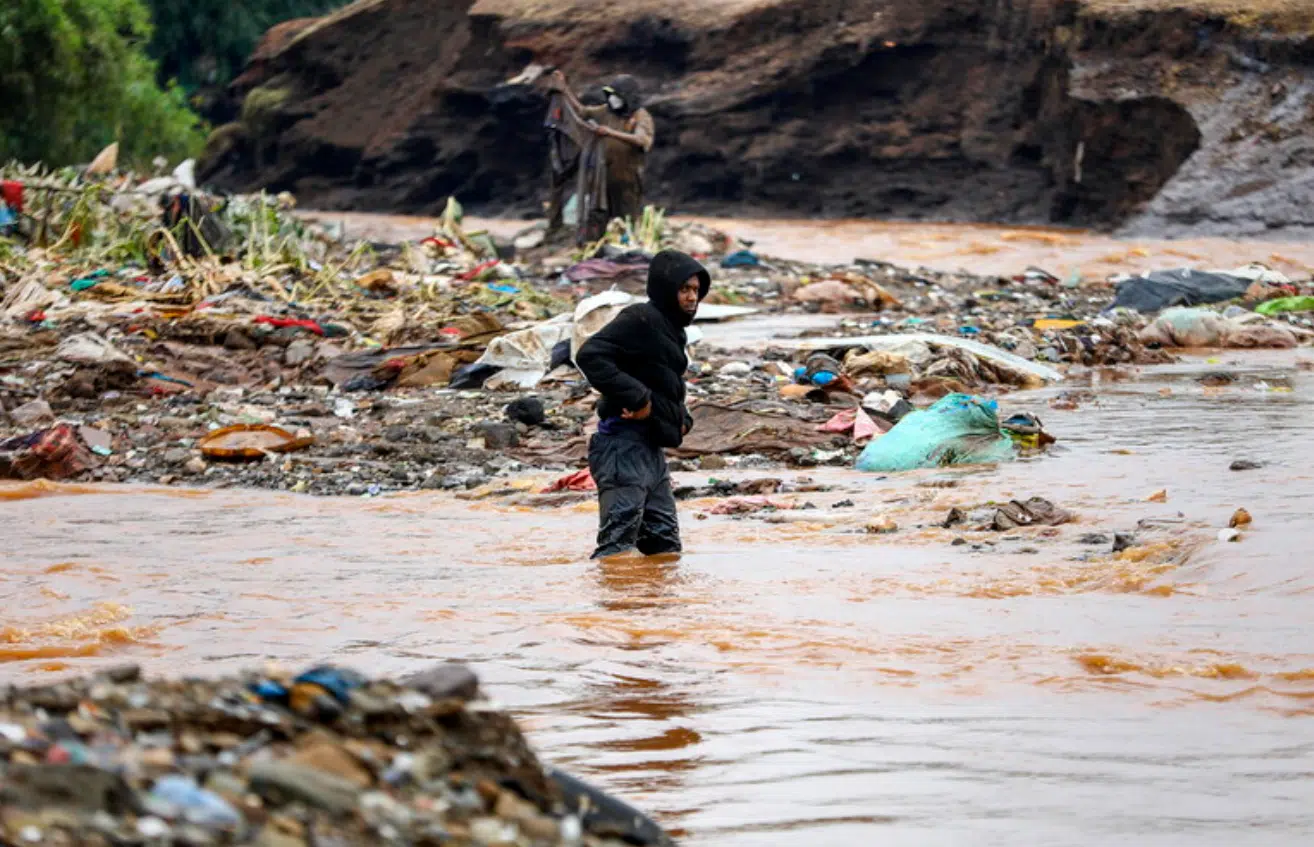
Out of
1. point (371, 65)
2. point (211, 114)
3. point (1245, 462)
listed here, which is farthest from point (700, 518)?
point (211, 114)

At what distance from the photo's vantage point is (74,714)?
220 cm

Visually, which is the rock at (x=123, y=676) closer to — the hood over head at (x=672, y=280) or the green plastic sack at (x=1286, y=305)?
the hood over head at (x=672, y=280)

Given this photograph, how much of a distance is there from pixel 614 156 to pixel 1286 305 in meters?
7.82

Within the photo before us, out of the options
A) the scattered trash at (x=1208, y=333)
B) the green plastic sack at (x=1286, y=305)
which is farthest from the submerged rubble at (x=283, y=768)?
the green plastic sack at (x=1286, y=305)

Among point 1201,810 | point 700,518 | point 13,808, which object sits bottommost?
point 700,518

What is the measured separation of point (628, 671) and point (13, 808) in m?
2.79

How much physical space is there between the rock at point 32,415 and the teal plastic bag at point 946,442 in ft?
16.2

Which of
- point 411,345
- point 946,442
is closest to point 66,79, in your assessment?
point 411,345

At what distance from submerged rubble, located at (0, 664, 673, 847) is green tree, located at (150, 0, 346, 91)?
4131 centimetres

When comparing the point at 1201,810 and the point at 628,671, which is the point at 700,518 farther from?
the point at 1201,810

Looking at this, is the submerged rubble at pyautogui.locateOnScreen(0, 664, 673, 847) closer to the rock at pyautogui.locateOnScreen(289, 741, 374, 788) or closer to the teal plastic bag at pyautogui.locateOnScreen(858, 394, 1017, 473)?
the rock at pyautogui.locateOnScreen(289, 741, 374, 788)

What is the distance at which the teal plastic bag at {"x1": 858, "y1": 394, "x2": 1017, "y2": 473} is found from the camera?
868 centimetres

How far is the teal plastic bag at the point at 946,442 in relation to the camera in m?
8.68

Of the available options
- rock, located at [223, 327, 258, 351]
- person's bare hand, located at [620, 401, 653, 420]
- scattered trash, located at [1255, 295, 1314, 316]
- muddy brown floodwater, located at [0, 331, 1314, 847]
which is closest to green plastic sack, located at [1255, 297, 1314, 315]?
scattered trash, located at [1255, 295, 1314, 316]
